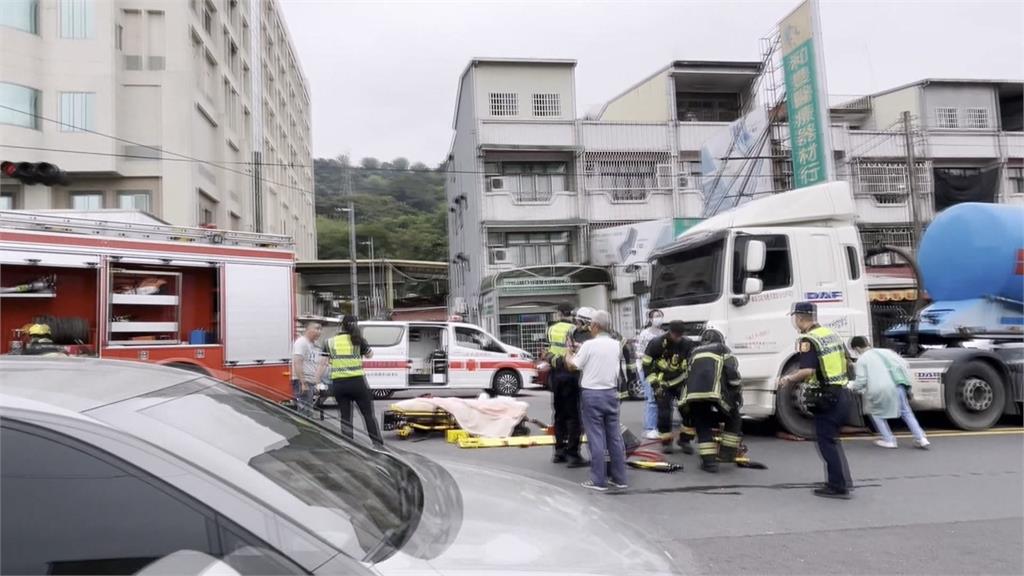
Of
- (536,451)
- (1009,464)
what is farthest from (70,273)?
(1009,464)

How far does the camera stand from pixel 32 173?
11430 mm

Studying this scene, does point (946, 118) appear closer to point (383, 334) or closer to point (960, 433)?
point (960, 433)

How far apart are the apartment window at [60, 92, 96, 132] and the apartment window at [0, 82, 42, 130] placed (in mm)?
811

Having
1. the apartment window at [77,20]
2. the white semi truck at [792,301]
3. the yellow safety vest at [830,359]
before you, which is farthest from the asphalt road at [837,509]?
the apartment window at [77,20]

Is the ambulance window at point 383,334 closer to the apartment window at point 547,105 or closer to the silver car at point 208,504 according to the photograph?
the silver car at point 208,504

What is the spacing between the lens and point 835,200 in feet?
28.2

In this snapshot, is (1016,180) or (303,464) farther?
(1016,180)

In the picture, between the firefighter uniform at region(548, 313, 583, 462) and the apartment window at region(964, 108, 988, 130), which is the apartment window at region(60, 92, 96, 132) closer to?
the firefighter uniform at region(548, 313, 583, 462)

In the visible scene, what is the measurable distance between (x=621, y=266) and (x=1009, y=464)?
1863 cm

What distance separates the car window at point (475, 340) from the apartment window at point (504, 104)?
13.7 m

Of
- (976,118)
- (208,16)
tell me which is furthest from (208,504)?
(976,118)

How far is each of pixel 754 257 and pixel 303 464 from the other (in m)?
6.90

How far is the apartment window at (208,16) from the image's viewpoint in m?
27.5

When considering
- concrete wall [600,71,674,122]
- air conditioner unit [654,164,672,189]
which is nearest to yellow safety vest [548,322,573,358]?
air conditioner unit [654,164,672,189]
